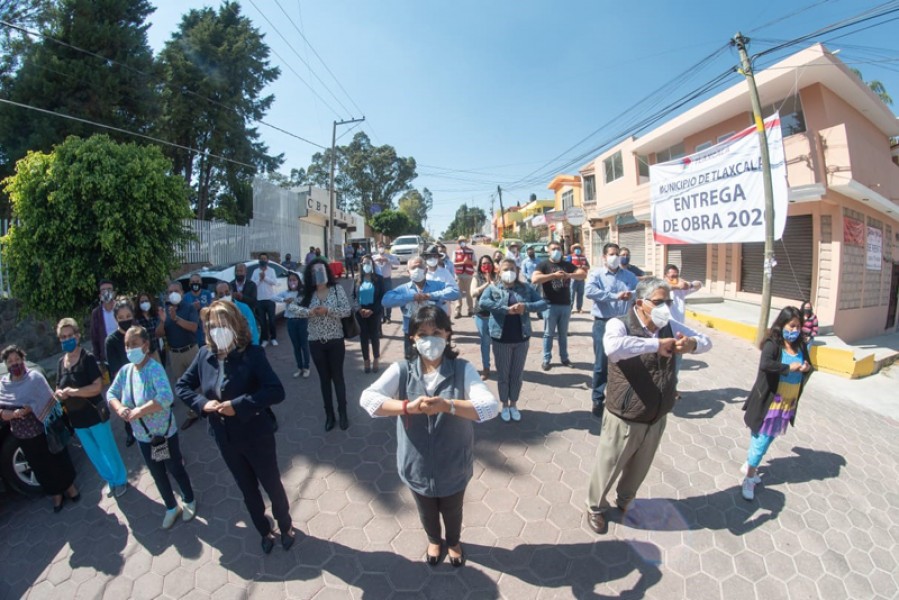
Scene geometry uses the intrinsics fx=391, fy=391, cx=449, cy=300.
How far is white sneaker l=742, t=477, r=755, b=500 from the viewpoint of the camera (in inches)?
124

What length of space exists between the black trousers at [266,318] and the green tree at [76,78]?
8.88 m

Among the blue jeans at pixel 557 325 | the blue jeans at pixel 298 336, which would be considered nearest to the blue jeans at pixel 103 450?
the blue jeans at pixel 298 336

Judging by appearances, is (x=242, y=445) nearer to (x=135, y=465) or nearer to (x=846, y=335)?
(x=135, y=465)

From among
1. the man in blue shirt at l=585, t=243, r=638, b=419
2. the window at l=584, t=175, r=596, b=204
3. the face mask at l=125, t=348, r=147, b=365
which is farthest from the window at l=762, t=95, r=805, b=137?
the face mask at l=125, t=348, r=147, b=365

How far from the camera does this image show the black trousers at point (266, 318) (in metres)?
7.19

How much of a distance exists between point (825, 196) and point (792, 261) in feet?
6.38

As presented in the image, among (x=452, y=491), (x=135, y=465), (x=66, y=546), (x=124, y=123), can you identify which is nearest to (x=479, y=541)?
(x=452, y=491)

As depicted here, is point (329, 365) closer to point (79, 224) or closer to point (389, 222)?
point (79, 224)

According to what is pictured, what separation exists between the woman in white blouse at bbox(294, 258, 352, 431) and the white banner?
24.9 ft

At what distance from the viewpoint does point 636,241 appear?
16.2m

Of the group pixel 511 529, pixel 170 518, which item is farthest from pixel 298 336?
pixel 511 529

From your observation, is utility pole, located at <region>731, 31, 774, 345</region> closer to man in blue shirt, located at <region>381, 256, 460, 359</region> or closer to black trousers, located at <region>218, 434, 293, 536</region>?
man in blue shirt, located at <region>381, 256, 460, 359</region>

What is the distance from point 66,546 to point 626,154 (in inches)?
713

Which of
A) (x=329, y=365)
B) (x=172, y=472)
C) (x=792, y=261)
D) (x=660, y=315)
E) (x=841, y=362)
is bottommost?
(x=841, y=362)
